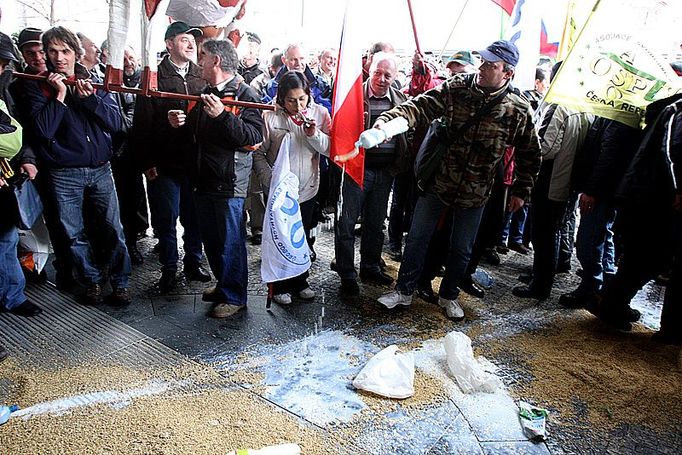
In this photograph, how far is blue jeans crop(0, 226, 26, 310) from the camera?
3570 mm

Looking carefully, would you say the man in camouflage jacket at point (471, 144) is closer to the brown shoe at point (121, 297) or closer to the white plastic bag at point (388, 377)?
the white plastic bag at point (388, 377)

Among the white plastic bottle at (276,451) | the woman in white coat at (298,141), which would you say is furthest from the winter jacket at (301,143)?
the white plastic bottle at (276,451)

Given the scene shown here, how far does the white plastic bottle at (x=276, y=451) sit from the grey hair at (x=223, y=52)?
2372 mm

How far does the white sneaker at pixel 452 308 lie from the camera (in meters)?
3.96

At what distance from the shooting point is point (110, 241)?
3918 millimetres

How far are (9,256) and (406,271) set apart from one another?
2939 mm

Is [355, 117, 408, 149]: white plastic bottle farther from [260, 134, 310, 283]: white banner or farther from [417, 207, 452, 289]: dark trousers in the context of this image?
[417, 207, 452, 289]: dark trousers

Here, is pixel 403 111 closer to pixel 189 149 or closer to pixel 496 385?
pixel 189 149

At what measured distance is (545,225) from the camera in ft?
13.9

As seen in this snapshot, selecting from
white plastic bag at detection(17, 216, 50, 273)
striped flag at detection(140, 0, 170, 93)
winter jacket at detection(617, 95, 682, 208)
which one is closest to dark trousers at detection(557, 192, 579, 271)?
winter jacket at detection(617, 95, 682, 208)

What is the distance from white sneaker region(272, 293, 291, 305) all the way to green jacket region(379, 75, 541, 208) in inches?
57.2

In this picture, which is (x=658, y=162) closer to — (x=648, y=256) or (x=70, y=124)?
(x=648, y=256)

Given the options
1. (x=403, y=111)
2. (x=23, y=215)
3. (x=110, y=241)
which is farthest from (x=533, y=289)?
(x=23, y=215)

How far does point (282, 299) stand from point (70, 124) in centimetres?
200
